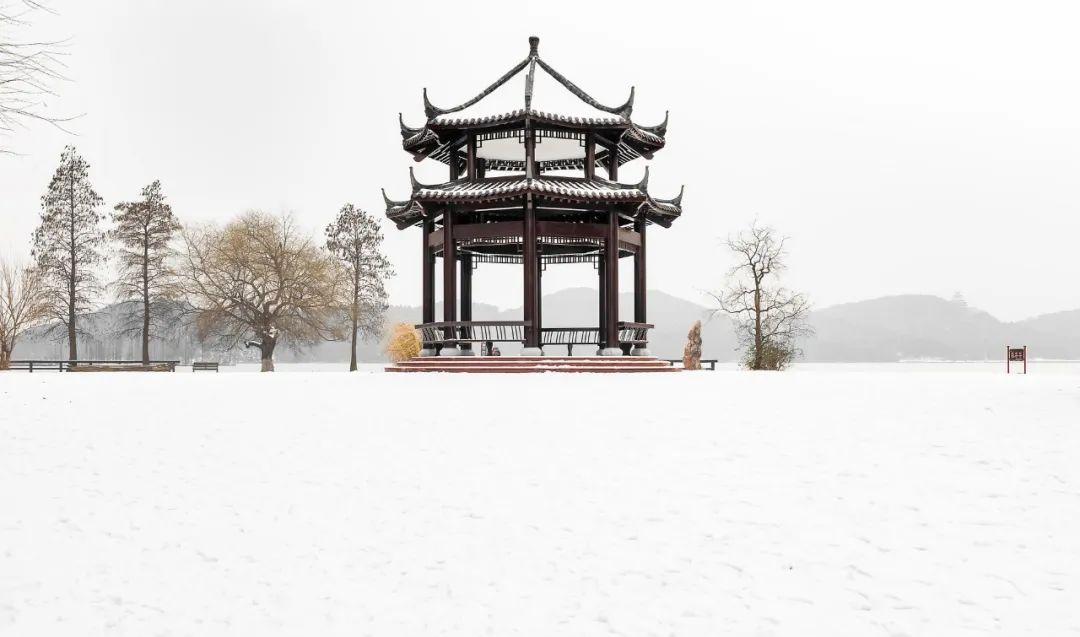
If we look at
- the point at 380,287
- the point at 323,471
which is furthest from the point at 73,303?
the point at 323,471

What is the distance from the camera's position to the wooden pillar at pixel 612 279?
22812 mm

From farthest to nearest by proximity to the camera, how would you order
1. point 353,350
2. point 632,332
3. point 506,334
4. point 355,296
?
point 355,296
point 353,350
point 632,332
point 506,334

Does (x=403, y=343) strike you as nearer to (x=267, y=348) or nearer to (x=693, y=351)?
(x=267, y=348)

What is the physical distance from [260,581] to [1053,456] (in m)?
9.94

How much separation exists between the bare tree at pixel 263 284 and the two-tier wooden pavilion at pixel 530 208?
55.1 feet

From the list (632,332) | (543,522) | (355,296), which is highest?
(355,296)

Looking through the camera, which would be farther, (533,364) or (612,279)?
(612,279)

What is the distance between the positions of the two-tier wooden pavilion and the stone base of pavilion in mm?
429

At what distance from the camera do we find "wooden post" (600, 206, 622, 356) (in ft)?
74.8

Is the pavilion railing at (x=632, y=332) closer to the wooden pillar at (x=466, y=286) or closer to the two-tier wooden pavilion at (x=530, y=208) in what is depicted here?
the two-tier wooden pavilion at (x=530, y=208)

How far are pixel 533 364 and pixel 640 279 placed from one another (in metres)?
5.47

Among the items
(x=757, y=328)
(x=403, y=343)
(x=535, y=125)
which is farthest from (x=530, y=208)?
(x=403, y=343)

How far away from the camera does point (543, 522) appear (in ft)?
25.6

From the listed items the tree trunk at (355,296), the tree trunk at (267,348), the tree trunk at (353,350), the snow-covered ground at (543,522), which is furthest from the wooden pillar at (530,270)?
the tree trunk at (267,348)
